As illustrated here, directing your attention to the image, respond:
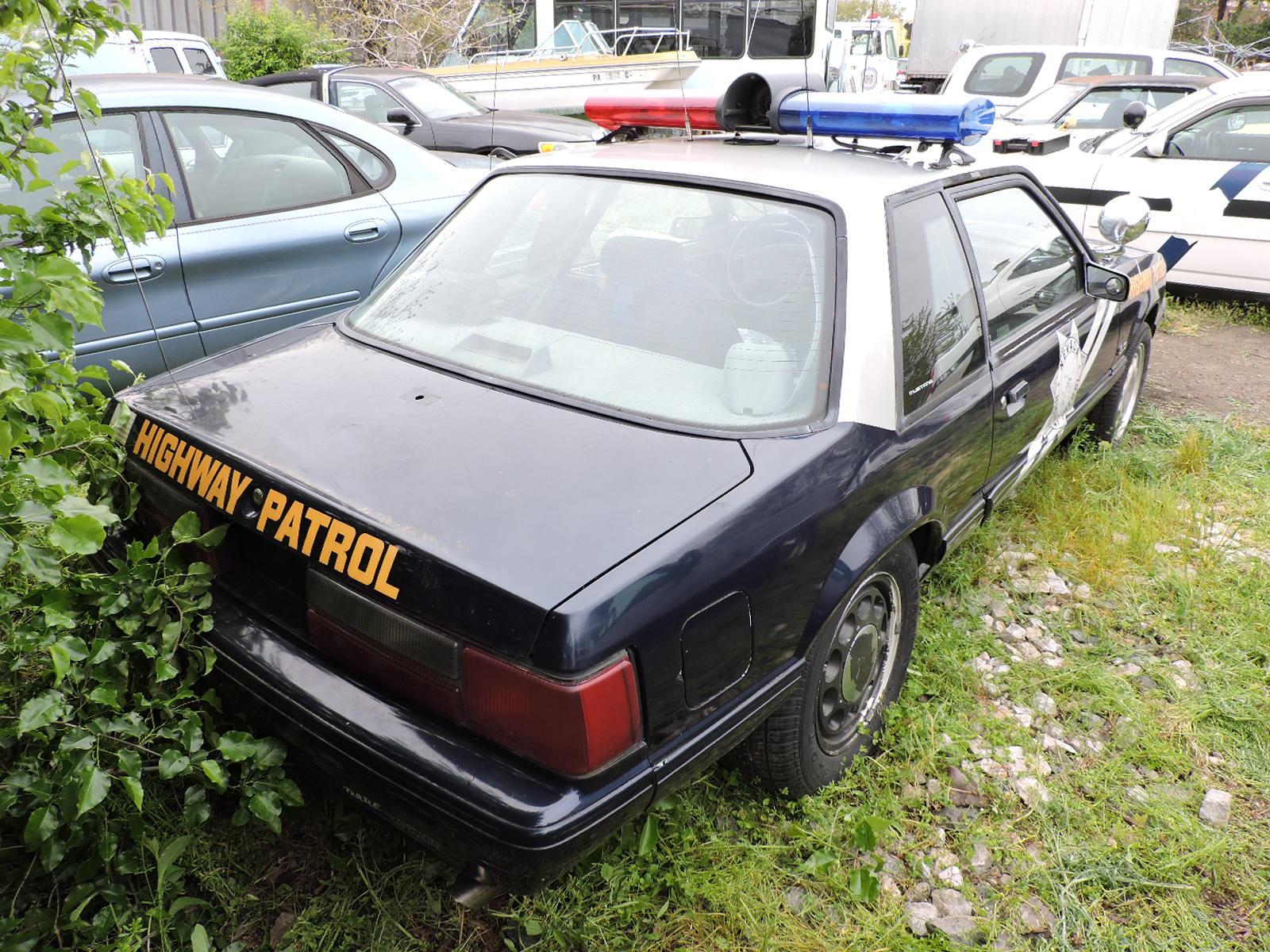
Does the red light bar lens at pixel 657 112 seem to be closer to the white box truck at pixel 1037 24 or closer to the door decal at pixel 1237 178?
the door decal at pixel 1237 178

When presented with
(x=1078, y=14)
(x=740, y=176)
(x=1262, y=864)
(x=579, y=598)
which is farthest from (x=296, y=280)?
(x=1078, y=14)

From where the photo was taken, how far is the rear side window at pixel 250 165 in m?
3.69

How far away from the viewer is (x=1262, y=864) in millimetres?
2275

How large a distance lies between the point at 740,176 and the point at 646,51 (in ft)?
33.3

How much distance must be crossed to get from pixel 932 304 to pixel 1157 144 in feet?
16.8

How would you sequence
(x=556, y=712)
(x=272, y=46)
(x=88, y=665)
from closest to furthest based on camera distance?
(x=556, y=712) < (x=88, y=665) < (x=272, y=46)

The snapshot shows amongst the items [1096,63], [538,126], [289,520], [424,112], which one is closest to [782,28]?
[1096,63]

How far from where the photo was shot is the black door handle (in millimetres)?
2725

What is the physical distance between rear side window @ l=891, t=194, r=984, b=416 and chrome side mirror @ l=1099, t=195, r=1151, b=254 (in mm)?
1200

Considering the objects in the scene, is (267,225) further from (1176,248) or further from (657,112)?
(1176,248)

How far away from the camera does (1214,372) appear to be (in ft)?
18.8

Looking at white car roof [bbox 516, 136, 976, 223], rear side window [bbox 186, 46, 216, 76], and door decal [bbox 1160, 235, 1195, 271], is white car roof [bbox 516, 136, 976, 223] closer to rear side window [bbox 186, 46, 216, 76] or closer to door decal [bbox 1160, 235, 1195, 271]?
door decal [bbox 1160, 235, 1195, 271]

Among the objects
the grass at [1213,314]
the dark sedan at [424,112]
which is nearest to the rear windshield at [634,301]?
the grass at [1213,314]

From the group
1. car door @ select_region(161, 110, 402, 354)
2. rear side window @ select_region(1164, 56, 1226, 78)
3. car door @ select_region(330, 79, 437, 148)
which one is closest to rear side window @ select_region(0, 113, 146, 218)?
car door @ select_region(161, 110, 402, 354)
